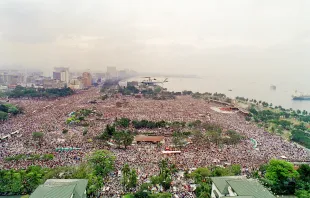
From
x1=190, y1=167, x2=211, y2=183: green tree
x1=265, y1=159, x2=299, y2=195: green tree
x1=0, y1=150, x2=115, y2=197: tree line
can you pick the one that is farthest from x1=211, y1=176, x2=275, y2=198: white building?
x1=0, y1=150, x2=115, y2=197: tree line

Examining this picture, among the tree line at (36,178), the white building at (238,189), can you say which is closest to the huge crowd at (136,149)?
the tree line at (36,178)

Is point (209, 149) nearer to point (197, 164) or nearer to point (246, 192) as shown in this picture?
point (197, 164)

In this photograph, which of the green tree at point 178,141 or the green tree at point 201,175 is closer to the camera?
the green tree at point 201,175

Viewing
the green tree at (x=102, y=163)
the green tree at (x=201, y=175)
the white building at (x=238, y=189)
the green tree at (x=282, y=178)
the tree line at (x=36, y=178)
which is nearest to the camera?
the white building at (x=238, y=189)

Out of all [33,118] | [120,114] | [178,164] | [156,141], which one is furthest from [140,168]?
[33,118]

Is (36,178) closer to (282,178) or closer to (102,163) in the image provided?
(102,163)

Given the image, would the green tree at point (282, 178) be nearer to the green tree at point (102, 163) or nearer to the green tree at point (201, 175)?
the green tree at point (201, 175)
